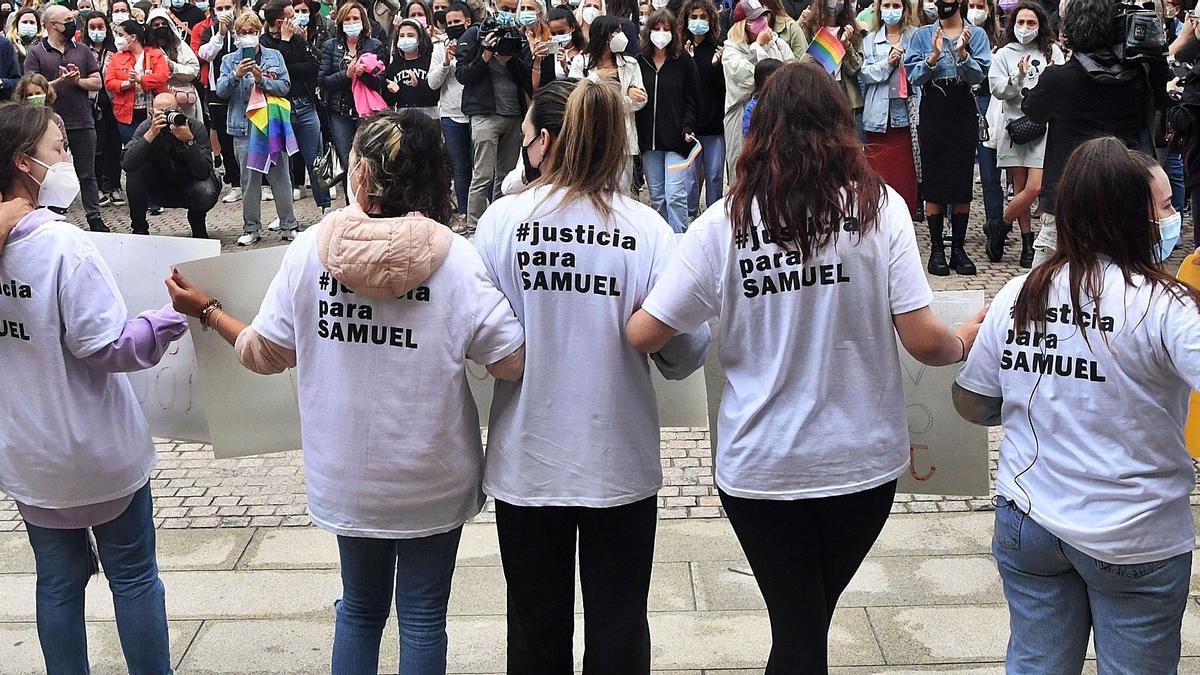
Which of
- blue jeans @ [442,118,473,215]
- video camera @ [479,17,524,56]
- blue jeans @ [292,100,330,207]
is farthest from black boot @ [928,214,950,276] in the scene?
blue jeans @ [292,100,330,207]

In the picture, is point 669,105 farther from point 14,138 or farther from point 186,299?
point 14,138

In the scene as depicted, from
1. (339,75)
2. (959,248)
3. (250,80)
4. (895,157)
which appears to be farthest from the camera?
(339,75)

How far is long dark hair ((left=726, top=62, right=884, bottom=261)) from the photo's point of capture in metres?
2.88

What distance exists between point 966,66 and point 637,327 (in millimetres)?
6383

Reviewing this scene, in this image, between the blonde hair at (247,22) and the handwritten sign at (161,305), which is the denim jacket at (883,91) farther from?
the handwritten sign at (161,305)

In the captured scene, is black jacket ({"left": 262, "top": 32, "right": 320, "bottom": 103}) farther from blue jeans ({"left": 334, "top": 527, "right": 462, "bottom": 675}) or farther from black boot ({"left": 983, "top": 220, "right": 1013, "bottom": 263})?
blue jeans ({"left": 334, "top": 527, "right": 462, "bottom": 675})

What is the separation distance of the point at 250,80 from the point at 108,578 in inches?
308

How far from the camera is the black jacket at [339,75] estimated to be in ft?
36.0

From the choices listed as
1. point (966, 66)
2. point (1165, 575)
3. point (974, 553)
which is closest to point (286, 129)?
point (966, 66)

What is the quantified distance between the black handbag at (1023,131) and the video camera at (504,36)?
12.5ft

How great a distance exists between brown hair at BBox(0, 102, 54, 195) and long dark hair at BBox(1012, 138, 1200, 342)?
2.38m

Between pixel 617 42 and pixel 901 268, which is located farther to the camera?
pixel 617 42

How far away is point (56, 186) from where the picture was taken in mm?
3314

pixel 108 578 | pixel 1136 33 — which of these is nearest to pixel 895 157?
pixel 1136 33
